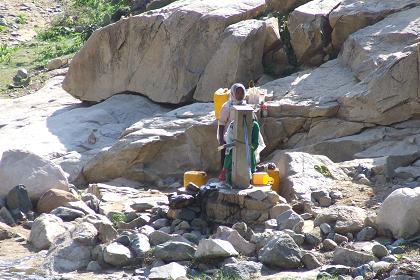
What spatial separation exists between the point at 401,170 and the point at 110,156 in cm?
422

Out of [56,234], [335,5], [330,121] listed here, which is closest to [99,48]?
[335,5]

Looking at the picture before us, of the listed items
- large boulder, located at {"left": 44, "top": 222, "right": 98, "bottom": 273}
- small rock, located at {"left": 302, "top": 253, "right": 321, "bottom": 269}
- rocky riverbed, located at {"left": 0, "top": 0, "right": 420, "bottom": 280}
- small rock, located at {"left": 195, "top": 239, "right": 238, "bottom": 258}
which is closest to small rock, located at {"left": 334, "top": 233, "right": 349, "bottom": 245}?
rocky riverbed, located at {"left": 0, "top": 0, "right": 420, "bottom": 280}

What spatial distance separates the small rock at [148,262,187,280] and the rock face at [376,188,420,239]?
203cm

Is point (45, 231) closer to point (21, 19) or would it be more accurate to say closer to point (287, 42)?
point (287, 42)

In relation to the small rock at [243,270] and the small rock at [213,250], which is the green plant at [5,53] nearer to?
the small rock at [213,250]

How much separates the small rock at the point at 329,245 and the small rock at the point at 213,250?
906 millimetres

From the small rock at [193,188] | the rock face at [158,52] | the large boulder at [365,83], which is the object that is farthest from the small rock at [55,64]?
the small rock at [193,188]

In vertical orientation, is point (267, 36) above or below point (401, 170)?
above

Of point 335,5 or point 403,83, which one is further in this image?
point 335,5

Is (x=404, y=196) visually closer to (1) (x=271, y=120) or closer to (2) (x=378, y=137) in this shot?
(2) (x=378, y=137)

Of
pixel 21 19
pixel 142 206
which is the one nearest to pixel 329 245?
pixel 142 206

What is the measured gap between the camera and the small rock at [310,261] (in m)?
8.49

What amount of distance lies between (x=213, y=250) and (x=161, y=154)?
16.6ft

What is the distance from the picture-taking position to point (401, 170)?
445 inches
